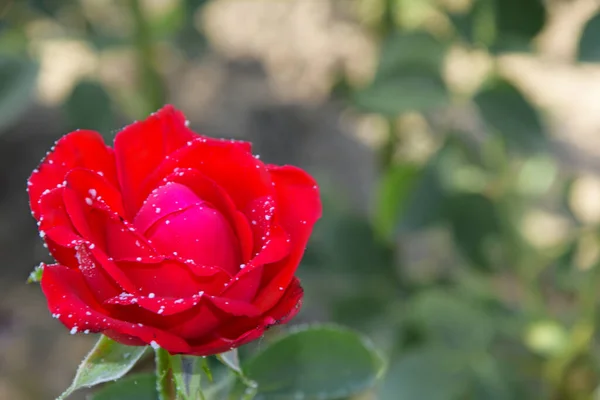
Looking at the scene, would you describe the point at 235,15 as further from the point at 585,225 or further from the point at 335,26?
the point at 585,225

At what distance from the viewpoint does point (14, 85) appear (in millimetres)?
888

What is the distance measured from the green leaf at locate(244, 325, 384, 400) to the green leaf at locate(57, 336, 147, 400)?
156 mm

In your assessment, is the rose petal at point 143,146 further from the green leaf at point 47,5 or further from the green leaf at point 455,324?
the green leaf at point 47,5

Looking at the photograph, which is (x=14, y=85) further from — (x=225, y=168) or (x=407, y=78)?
(x=225, y=168)

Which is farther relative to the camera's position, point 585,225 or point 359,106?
point 585,225

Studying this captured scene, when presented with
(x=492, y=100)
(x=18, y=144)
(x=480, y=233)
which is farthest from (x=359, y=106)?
(x=18, y=144)

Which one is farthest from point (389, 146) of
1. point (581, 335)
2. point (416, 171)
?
point (581, 335)

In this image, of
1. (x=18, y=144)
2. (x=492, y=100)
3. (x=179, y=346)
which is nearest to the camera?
(x=179, y=346)

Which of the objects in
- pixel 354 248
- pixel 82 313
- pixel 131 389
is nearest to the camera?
pixel 82 313

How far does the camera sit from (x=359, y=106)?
862mm

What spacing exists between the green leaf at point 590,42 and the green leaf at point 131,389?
→ 519 millimetres

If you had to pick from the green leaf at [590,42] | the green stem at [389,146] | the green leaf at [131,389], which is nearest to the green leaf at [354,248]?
the green stem at [389,146]

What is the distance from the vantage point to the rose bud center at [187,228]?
340mm

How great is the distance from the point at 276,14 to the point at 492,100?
1177mm
